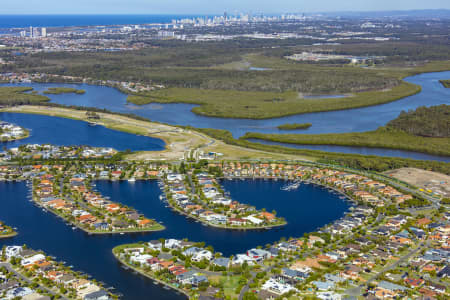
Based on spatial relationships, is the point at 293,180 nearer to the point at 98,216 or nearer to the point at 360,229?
the point at 360,229

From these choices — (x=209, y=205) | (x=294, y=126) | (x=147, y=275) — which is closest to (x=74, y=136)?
(x=294, y=126)

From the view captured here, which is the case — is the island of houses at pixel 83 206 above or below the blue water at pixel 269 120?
below

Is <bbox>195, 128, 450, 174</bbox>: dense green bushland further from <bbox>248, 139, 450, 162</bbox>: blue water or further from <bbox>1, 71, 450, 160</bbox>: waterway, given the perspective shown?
<bbox>1, 71, 450, 160</bbox>: waterway

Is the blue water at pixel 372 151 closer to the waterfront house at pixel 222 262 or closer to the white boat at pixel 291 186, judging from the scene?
the white boat at pixel 291 186

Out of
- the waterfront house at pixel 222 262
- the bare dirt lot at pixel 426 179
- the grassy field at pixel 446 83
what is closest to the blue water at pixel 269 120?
the grassy field at pixel 446 83

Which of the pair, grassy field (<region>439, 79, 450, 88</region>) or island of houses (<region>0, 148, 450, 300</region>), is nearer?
island of houses (<region>0, 148, 450, 300</region>)

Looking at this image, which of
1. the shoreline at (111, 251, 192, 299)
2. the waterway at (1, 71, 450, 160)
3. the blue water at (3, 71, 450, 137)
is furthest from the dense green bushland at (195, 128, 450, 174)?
the shoreline at (111, 251, 192, 299)
